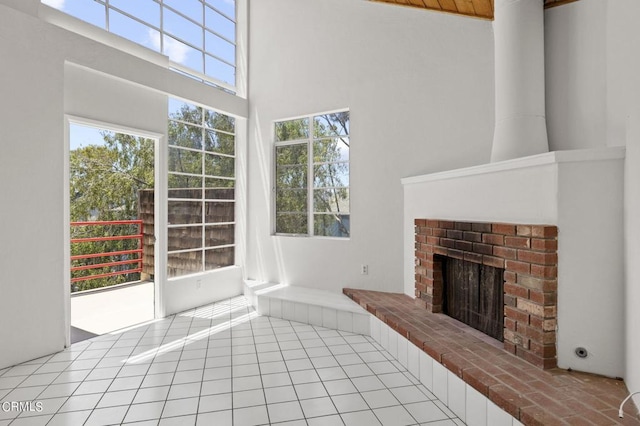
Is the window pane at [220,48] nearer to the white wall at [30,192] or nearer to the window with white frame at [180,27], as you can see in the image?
the window with white frame at [180,27]

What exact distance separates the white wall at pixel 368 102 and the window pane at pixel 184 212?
78 centimetres

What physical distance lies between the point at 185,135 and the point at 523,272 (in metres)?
3.95

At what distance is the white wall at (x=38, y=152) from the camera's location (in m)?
2.86

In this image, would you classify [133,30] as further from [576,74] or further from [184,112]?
[576,74]

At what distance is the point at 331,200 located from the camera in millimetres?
4590

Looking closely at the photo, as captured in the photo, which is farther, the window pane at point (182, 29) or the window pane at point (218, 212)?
the window pane at point (218, 212)

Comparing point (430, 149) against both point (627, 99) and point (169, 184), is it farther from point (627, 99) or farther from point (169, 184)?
point (169, 184)

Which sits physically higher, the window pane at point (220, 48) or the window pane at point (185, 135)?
the window pane at point (220, 48)

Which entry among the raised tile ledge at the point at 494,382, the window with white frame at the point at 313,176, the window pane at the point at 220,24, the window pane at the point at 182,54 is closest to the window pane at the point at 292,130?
the window with white frame at the point at 313,176

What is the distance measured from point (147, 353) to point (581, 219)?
3366 millimetres

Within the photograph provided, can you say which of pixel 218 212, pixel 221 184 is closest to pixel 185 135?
pixel 221 184

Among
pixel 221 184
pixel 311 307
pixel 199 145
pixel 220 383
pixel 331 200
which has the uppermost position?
pixel 199 145

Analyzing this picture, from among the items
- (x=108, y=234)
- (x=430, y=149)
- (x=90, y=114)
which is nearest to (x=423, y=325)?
(x=430, y=149)

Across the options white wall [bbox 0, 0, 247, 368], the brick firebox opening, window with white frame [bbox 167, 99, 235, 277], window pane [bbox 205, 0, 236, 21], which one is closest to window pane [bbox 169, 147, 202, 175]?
window with white frame [bbox 167, 99, 235, 277]
